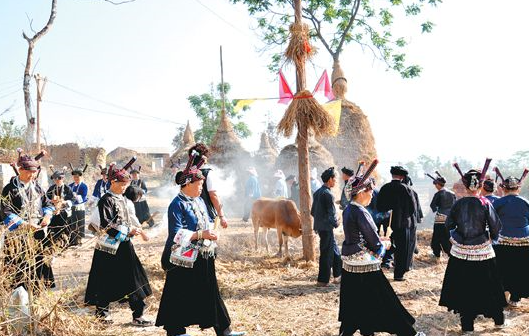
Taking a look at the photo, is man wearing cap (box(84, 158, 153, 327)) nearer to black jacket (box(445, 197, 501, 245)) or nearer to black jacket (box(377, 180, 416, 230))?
black jacket (box(445, 197, 501, 245))

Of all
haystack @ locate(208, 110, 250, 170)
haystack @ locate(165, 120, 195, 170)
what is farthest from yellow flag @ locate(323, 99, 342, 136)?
haystack @ locate(165, 120, 195, 170)

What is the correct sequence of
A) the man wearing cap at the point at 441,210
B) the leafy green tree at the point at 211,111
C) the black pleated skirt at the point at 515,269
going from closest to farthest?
the black pleated skirt at the point at 515,269 < the man wearing cap at the point at 441,210 < the leafy green tree at the point at 211,111

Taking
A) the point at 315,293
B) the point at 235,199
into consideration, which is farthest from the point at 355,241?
the point at 235,199

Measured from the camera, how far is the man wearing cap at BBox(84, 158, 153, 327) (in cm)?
527

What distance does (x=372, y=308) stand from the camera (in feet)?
14.8

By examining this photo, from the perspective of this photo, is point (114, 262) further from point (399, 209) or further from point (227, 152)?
point (227, 152)

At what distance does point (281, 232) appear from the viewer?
10.1 metres

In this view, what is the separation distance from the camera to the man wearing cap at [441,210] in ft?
30.4

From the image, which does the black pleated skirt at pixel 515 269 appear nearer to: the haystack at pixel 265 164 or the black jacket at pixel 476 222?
the black jacket at pixel 476 222

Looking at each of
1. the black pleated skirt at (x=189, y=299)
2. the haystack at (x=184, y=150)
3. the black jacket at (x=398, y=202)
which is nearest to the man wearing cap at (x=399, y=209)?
the black jacket at (x=398, y=202)

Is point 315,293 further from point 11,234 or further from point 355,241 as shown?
point 11,234

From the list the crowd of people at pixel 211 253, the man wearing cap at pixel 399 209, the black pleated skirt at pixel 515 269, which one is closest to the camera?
the crowd of people at pixel 211 253

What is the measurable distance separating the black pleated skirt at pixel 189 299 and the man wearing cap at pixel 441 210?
251 inches

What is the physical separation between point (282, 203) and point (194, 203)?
5.60 metres
